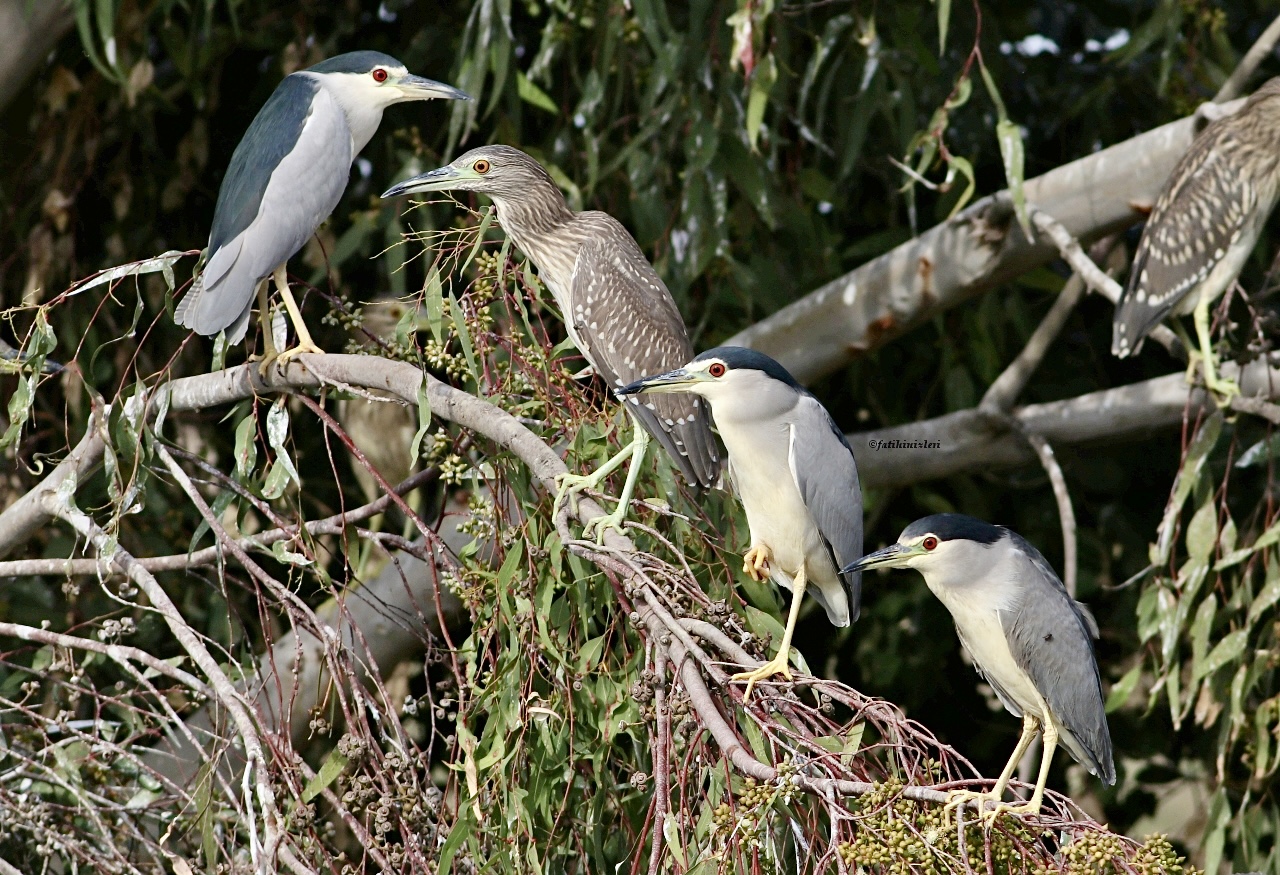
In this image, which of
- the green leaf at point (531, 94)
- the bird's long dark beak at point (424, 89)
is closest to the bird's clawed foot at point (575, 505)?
the bird's long dark beak at point (424, 89)

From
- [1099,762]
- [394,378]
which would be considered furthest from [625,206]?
[1099,762]

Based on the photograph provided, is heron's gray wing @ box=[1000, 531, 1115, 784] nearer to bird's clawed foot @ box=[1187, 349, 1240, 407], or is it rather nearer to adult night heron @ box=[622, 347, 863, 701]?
adult night heron @ box=[622, 347, 863, 701]

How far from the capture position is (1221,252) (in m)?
3.35

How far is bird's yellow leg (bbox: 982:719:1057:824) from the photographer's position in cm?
134

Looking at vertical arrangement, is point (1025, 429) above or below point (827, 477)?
below

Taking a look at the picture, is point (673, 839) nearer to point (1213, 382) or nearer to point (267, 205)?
point (267, 205)

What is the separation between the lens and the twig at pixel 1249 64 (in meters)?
3.31

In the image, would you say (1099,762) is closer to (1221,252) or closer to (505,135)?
(1221,252)

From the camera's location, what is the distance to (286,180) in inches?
93.9

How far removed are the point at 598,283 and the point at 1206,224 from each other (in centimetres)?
154

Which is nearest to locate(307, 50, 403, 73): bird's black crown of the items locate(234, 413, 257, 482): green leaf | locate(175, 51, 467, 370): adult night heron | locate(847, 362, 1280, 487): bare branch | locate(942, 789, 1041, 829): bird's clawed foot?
locate(175, 51, 467, 370): adult night heron

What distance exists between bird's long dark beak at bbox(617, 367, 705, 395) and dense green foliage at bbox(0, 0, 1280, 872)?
146 millimetres

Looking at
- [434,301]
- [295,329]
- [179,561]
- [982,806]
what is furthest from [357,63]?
[982,806]

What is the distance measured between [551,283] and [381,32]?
5.22 ft
